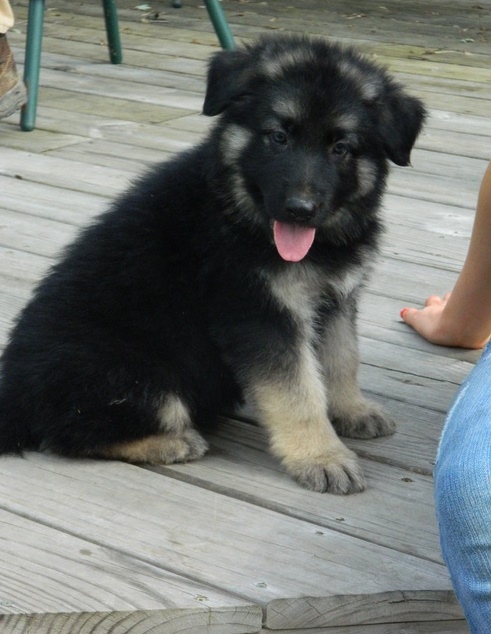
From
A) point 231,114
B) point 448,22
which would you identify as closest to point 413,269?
point 231,114

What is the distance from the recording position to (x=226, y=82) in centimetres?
271

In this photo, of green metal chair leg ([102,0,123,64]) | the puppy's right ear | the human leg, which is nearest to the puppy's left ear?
the puppy's right ear

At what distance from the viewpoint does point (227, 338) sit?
2627 mm

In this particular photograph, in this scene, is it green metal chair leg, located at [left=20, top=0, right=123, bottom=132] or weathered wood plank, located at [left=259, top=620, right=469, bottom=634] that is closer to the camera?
weathered wood plank, located at [left=259, top=620, right=469, bottom=634]

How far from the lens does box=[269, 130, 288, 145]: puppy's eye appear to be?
8.63 feet

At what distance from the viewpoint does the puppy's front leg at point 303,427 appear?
2584 millimetres

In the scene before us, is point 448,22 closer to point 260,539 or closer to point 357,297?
point 357,297

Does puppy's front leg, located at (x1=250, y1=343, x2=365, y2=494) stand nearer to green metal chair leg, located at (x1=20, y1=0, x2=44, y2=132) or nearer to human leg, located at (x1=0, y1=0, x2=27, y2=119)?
human leg, located at (x1=0, y1=0, x2=27, y2=119)

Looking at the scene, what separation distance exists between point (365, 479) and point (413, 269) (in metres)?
1.52

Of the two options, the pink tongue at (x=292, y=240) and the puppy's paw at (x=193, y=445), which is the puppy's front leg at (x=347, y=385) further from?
the puppy's paw at (x=193, y=445)

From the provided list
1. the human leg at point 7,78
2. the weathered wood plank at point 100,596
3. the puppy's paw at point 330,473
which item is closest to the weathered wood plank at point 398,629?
the weathered wood plank at point 100,596

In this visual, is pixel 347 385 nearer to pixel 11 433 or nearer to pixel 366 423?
pixel 366 423

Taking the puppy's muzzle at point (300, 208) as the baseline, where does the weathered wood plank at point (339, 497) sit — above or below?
below

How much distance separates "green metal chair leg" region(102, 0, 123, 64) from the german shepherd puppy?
4.17m
